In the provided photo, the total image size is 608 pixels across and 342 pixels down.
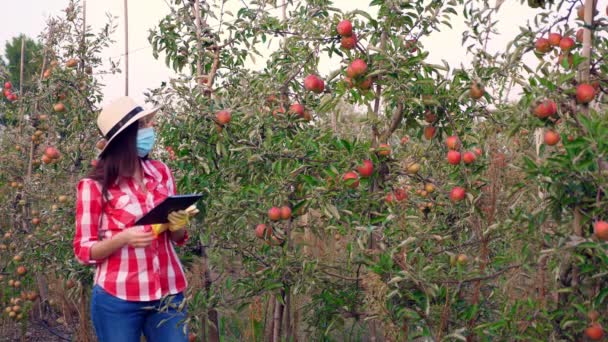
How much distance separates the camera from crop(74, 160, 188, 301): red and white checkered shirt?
2.55 m

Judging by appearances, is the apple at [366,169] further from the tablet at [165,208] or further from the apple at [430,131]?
the tablet at [165,208]

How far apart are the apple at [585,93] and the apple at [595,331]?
2.44ft

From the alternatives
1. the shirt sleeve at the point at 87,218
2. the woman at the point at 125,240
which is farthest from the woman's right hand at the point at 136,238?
the shirt sleeve at the point at 87,218

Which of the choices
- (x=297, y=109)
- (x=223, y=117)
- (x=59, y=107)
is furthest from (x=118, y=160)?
(x=59, y=107)

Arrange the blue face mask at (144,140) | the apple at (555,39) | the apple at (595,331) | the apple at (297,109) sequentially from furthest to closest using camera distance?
the apple at (297,109), the blue face mask at (144,140), the apple at (555,39), the apple at (595,331)

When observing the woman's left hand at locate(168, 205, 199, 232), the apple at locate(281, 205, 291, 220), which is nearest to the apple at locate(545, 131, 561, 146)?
the apple at locate(281, 205, 291, 220)

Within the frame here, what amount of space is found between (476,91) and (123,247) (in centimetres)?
148

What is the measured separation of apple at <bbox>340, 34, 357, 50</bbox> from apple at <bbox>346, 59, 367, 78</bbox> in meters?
0.09

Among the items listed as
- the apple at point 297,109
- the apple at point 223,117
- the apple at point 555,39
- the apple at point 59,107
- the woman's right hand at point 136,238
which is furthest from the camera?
the apple at point 59,107

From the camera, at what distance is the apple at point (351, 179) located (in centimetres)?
266

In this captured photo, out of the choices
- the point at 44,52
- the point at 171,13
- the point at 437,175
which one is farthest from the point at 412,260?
the point at 44,52

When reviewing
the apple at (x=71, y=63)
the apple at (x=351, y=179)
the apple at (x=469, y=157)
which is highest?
the apple at (x=71, y=63)

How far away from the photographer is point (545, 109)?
83.5 inches

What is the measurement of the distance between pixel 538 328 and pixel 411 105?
3.20 ft
